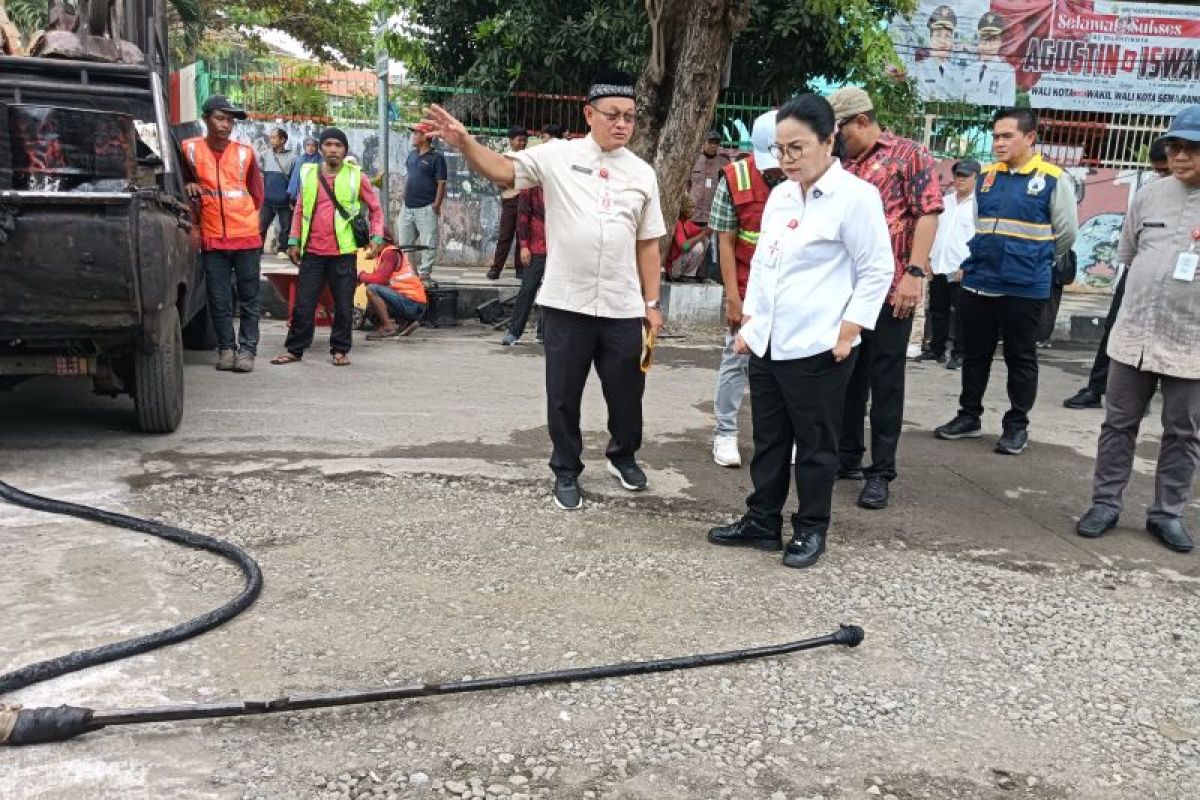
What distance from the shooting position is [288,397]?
6242 millimetres

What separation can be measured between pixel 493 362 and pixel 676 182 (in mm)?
2538

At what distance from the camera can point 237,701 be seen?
8.64 feet

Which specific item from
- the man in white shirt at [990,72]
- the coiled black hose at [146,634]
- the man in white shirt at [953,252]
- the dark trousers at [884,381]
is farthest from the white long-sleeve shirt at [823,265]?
the man in white shirt at [990,72]

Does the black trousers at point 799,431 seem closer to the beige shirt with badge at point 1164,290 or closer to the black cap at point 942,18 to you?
the beige shirt with badge at point 1164,290

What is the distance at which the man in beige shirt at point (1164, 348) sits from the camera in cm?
420

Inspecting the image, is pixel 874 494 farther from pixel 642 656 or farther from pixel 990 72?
pixel 990 72

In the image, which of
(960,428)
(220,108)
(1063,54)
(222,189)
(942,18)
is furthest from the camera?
(1063,54)

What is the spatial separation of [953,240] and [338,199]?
534cm

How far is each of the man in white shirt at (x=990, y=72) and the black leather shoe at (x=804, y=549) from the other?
1354cm

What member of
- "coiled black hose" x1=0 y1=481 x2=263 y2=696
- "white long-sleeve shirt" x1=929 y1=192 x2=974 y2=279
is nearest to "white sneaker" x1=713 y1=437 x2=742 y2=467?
"coiled black hose" x1=0 y1=481 x2=263 y2=696

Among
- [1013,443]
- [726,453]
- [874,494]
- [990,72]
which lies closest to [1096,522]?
[874,494]

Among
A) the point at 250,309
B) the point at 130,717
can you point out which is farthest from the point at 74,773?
the point at 250,309

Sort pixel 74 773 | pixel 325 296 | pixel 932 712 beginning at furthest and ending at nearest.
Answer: pixel 325 296
pixel 932 712
pixel 74 773

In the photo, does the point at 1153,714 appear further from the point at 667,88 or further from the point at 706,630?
the point at 667,88
